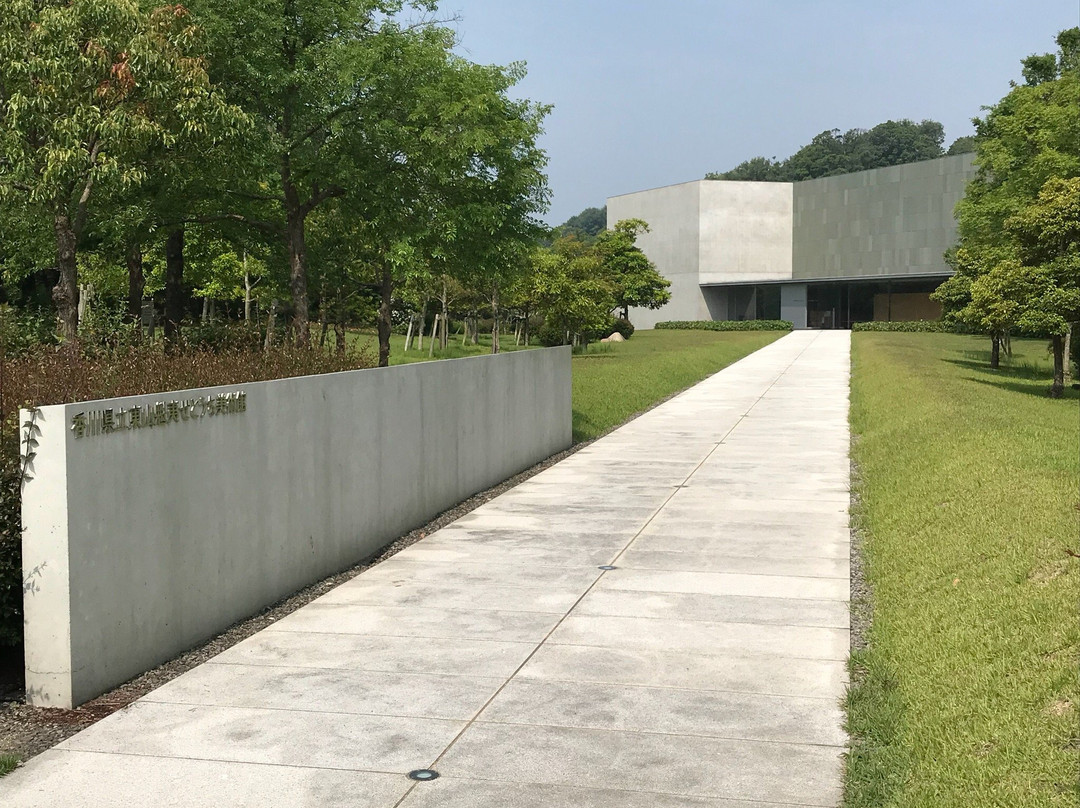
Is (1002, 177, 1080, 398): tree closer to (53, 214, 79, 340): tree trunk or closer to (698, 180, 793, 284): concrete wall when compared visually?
(53, 214, 79, 340): tree trunk

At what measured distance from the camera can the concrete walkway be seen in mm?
5543

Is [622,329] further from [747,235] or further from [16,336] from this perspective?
[16,336]

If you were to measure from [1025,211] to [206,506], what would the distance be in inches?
975

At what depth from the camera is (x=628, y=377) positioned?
3155 cm

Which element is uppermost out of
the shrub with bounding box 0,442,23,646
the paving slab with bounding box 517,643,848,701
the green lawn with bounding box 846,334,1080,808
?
the shrub with bounding box 0,442,23,646

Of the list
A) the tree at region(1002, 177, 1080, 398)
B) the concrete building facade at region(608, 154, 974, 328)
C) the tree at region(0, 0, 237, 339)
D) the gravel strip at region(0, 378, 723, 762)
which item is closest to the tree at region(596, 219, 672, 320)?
the concrete building facade at region(608, 154, 974, 328)

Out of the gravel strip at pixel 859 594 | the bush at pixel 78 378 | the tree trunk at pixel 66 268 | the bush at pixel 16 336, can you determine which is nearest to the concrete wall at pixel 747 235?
the tree trunk at pixel 66 268

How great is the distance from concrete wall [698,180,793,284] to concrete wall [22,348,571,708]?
246ft

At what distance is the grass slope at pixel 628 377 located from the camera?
23.6m

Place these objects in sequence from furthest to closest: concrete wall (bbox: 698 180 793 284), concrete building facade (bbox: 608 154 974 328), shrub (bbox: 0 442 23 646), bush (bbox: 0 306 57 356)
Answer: concrete wall (bbox: 698 180 793 284) → concrete building facade (bbox: 608 154 974 328) → bush (bbox: 0 306 57 356) → shrub (bbox: 0 442 23 646)

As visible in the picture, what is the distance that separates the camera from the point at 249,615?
8.80 metres

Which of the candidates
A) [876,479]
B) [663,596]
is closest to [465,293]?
[876,479]

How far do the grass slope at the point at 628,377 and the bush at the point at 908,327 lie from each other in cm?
2159

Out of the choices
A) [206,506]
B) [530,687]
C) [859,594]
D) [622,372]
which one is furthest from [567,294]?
[530,687]
